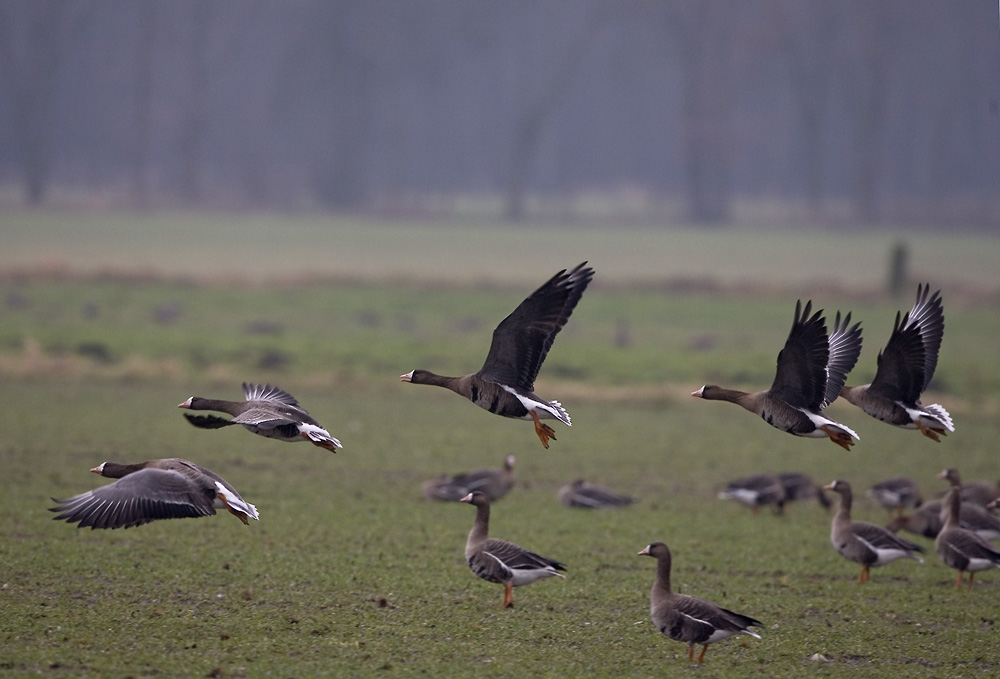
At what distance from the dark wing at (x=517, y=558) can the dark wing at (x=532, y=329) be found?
1.62 m

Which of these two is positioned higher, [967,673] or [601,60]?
[601,60]

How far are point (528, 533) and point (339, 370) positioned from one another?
16440mm

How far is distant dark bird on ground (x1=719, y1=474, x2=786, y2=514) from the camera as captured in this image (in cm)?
1845

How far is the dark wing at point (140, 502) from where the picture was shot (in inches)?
422

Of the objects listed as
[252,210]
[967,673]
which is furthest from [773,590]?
[252,210]

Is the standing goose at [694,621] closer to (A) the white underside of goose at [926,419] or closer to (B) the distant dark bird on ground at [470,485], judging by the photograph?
(A) the white underside of goose at [926,419]

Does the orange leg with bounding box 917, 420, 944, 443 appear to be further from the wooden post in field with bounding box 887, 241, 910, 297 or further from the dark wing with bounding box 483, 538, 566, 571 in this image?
the wooden post in field with bounding box 887, 241, 910, 297

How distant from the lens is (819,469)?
22438mm

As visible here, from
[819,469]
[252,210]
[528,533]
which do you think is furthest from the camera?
[252,210]

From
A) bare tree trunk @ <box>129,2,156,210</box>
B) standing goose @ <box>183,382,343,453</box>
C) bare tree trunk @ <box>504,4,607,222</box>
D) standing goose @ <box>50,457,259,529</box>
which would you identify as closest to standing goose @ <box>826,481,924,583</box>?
standing goose @ <box>183,382,343,453</box>

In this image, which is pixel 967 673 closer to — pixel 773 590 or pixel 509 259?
pixel 773 590

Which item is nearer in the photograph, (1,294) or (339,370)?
(339,370)

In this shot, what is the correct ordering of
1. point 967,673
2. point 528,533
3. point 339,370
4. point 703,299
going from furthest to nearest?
point 703,299
point 339,370
point 528,533
point 967,673

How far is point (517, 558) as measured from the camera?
12680mm
